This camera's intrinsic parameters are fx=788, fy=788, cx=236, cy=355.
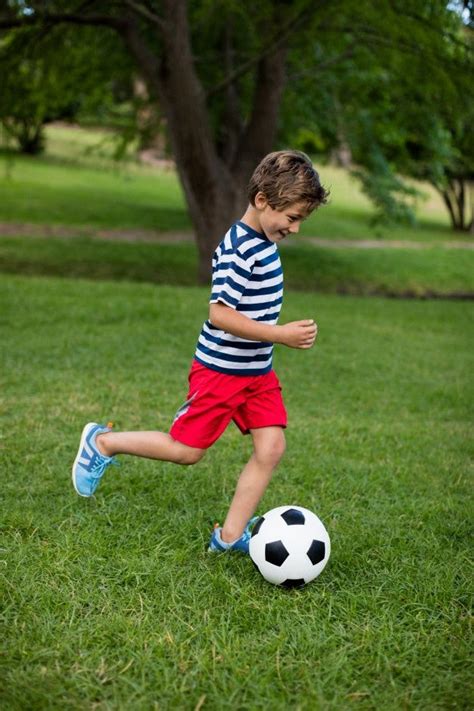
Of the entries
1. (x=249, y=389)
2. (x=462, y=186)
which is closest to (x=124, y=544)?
(x=249, y=389)

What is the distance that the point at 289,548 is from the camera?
10.2ft

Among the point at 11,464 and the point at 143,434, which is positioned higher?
the point at 143,434

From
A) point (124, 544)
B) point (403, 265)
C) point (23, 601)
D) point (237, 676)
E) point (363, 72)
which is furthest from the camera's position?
point (403, 265)

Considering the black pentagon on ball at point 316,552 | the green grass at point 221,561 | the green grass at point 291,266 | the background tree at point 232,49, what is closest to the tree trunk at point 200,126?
the background tree at point 232,49

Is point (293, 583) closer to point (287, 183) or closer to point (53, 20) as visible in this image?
point (287, 183)

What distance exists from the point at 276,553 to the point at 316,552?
167 millimetres

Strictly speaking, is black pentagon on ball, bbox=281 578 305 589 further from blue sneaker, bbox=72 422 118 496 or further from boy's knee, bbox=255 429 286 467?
blue sneaker, bbox=72 422 118 496

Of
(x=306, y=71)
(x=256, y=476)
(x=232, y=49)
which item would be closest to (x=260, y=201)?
(x=256, y=476)

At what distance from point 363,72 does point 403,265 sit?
5.40 metres

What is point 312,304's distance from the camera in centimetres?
1119

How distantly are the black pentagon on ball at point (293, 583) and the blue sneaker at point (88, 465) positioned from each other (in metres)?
1.02

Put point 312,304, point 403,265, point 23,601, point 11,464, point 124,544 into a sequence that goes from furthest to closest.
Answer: point 403,265 → point 312,304 → point 11,464 → point 124,544 → point 23,601

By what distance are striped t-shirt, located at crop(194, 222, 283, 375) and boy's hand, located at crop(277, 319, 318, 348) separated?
0.67ft

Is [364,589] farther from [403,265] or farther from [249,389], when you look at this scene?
[403,265]
